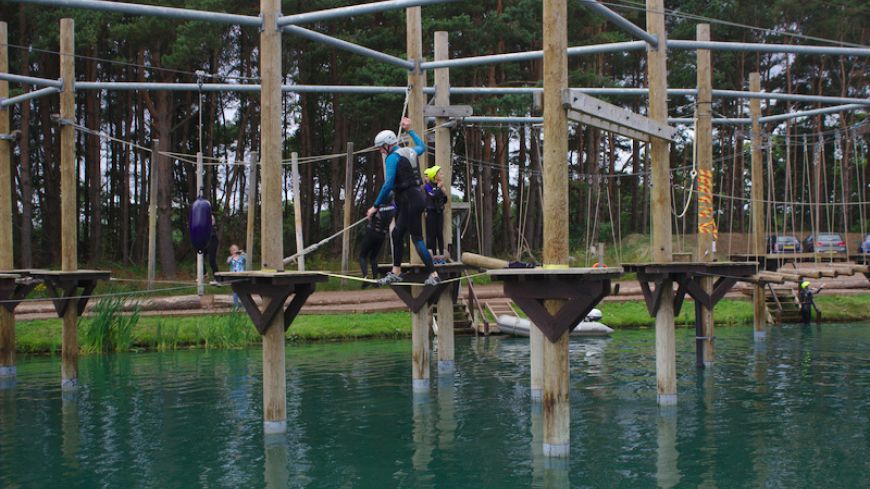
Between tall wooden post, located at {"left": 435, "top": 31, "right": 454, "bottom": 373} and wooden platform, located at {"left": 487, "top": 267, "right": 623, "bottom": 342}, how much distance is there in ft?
18.3

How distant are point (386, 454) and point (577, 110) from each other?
4.83 meters

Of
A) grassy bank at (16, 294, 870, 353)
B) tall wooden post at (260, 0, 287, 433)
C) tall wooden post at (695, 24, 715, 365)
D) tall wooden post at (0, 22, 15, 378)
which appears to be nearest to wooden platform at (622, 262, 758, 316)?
tall wooden post at (695, 24, 715, 365)

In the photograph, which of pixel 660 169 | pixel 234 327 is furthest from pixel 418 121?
pixel 234 327

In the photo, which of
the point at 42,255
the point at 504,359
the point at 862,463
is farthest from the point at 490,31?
the point at 862,463

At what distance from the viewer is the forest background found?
100ft

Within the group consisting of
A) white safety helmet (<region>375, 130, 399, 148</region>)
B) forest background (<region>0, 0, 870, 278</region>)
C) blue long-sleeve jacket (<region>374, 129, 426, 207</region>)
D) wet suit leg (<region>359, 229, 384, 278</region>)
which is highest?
forest background (<region>0, 0, 870, 278</region>)

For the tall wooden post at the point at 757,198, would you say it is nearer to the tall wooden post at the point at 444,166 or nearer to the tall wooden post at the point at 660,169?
the tall wooden post at the point at 444,166

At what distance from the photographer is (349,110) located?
32281 millimetres

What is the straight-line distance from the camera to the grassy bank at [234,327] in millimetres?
22188

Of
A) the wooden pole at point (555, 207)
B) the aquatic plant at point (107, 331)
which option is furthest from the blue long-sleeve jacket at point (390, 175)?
the aquatic plant at point (107, 331)

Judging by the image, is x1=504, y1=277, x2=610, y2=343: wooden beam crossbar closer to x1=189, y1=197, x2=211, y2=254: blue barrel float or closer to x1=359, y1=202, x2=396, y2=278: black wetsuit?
x1=359, y1=202, x2=396, y2=278: black wetsuit

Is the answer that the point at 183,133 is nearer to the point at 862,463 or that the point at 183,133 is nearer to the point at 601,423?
the point at 601,423

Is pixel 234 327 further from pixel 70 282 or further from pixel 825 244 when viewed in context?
pixel 825 244

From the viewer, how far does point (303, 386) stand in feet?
55.7
